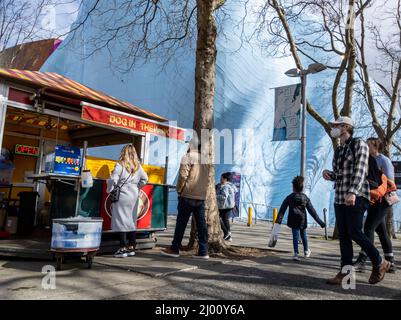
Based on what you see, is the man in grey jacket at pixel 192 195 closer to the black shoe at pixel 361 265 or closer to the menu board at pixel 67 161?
the menu board at pixel 67 161

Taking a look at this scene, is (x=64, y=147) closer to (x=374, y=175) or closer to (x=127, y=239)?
(x=127, y=239)

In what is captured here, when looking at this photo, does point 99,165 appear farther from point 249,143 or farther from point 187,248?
point 249,143

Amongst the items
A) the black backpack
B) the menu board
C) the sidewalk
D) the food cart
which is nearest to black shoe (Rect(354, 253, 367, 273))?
the sidewalk

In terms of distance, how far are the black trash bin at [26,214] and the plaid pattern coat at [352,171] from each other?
242 inches

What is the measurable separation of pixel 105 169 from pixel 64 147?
1293 millimetres

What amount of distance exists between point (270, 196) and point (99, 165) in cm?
2447

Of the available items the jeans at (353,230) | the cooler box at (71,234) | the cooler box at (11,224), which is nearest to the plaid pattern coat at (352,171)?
the jeans at (353,230)

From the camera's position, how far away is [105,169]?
8141 mm

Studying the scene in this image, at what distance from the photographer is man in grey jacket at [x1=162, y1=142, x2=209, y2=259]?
22.3 feet

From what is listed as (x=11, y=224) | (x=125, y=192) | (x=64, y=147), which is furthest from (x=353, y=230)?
(x=11, y=224)

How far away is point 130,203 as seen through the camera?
6.85 m

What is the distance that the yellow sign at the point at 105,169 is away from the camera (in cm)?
777

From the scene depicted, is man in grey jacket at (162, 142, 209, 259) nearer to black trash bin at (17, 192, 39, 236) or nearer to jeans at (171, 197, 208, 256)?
jeans at (171, 197, 208, 256)

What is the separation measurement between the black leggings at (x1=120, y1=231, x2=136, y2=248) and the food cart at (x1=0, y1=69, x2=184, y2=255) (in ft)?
1.05
